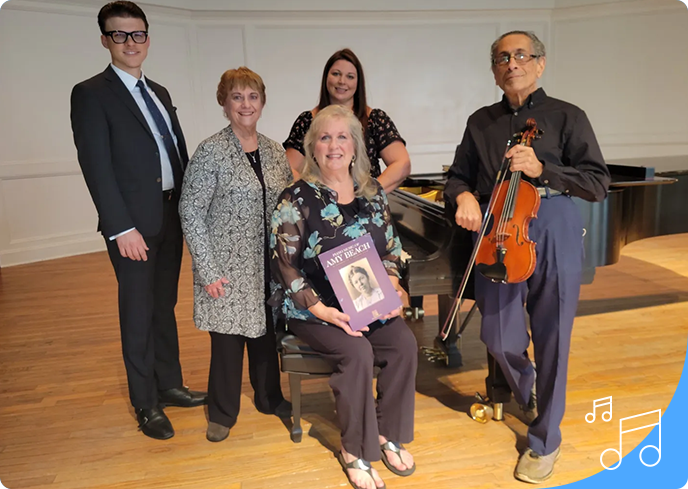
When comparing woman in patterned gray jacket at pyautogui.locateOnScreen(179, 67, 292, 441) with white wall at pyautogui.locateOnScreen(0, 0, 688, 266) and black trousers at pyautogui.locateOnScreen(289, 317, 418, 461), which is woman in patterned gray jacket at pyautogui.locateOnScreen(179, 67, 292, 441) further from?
white wall at pyautogui.locateOnScreen(0, 0, 688, 266)

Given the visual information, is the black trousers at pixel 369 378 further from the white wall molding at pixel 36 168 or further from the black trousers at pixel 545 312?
the white wall molding at pixel 36 168

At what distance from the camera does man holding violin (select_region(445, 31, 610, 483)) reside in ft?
6.91

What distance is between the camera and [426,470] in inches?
90.9

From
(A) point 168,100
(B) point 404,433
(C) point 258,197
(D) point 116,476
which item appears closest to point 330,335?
(B) point 404,433

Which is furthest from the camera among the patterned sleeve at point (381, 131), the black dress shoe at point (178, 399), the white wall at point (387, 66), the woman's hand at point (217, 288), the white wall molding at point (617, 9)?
the white wall molding at point (617, 9)

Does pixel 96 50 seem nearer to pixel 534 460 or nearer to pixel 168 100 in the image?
pixel 168 100

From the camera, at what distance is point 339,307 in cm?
231

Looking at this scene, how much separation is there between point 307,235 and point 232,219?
0.35 m

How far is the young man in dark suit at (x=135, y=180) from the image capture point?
7.55 feet

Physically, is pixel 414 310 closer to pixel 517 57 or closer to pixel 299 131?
pixel 299 131

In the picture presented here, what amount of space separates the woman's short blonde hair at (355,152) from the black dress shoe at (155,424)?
139 centimetres

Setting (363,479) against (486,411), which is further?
(486,411)

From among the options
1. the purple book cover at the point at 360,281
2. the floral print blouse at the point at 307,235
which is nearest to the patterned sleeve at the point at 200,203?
the floral print blouse at the point at 307,235

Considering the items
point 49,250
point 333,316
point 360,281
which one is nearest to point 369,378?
point 333,316
